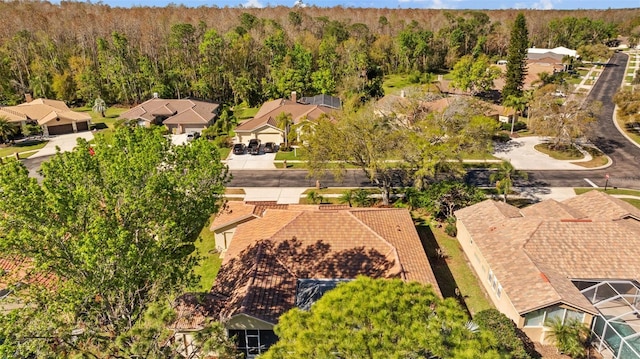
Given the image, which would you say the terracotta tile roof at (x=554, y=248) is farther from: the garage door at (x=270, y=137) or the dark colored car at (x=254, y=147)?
the garage door at (x=270, y=137)

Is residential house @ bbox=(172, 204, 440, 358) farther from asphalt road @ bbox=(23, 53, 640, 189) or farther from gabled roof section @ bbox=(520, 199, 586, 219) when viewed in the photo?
asphalt road @ bbox=(23, 53, 640, 189)

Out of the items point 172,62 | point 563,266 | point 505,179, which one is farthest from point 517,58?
point 172,62

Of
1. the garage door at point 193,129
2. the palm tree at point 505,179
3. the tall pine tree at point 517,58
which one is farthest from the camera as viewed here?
the tall pine tree at point 517,58

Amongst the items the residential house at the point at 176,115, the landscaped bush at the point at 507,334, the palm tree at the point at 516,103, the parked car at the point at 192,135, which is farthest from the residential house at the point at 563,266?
the residential house at the point at 176,115

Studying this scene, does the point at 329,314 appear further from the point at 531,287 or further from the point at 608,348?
the point at 608,348

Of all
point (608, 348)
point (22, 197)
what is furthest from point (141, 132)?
point (608, 348)

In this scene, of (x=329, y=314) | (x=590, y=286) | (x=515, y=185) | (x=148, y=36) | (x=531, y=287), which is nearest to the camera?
(x=329, y=314)

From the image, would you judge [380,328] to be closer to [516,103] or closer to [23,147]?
[516,103]
